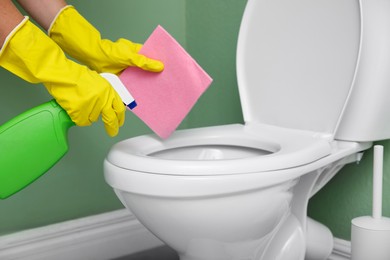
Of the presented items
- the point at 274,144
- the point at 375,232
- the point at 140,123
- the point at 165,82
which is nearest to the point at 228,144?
the point at 274,144

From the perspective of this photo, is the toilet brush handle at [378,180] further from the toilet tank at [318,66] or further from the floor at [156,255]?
the floor at [156,255]

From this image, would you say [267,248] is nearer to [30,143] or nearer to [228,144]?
[228,144]

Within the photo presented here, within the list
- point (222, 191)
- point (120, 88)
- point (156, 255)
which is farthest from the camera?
point (156, 255)

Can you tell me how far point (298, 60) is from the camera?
139 centimetres

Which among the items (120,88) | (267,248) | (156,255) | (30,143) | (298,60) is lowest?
(156,255)

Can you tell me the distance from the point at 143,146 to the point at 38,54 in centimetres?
31

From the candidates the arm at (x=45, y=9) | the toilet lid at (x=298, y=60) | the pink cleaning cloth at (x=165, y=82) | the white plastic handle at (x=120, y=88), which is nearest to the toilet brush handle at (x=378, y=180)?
the toilet lid at (x=298, y=60)

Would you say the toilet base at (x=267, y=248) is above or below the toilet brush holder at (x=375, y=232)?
below

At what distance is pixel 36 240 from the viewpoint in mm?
1593

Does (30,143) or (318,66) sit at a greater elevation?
(318,66)

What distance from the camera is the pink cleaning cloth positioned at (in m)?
1.21

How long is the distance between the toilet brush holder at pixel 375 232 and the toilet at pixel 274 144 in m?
0.07

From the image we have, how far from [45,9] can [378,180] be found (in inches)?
32.6

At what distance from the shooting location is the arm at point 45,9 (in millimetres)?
1313
